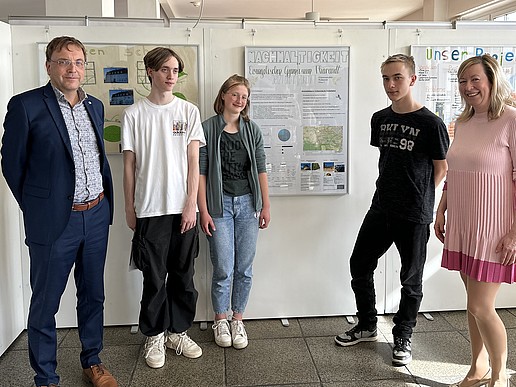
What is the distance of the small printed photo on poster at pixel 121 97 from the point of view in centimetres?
317

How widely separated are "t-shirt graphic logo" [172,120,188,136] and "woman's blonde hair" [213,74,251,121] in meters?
0.33

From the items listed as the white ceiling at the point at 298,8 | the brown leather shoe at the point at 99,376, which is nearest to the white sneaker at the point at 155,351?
the brown leather shoe at the point at 99,376

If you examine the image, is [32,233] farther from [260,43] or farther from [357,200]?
[357,200]

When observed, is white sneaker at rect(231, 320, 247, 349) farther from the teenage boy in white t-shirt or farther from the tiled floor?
the teenage boy in white t-shirt

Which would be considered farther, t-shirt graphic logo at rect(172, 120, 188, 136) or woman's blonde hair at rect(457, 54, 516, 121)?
t-shirt graphic logo at rect(172, 120, 188, 136)

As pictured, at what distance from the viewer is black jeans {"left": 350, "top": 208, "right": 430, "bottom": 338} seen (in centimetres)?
277

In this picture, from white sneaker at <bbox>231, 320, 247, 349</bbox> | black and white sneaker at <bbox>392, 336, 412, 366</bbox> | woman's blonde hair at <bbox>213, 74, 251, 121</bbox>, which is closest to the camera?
black and white sneaker at <bbox>392, 336, 412, 366</bbox>

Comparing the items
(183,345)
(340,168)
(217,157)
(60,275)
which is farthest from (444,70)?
→ (60,275)

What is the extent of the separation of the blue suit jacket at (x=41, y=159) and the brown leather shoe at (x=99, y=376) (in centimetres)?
73

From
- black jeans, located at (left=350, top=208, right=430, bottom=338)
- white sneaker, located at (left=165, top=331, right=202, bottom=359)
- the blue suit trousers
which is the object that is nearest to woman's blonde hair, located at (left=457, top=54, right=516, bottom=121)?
black jeans, located at (left=350, top=208, right=430, bottom=338)

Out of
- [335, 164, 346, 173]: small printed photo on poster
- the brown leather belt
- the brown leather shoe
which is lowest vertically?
the brown leather shoe

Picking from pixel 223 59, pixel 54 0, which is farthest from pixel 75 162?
pixel 54 0

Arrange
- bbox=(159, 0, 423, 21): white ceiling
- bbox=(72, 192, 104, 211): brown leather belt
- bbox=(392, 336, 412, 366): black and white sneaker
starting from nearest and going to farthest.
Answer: bbox=(72, 192, 104, 211): brown leather belt, bbox=(392, 336, 412, 366): black and white sneaker, bbox=(159, 0, 423, 21): white ceiling

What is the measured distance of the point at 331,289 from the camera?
3482mm
